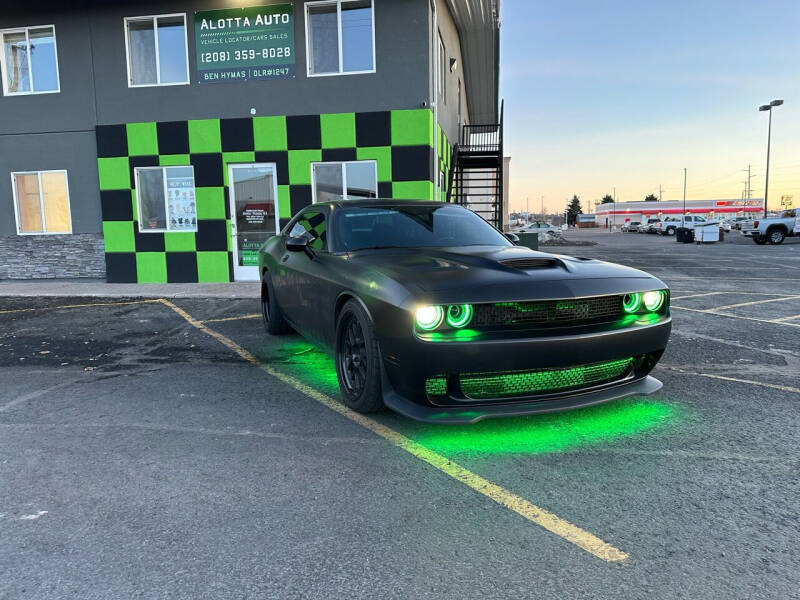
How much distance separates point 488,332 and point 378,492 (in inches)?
40.4

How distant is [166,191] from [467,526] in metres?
11.2

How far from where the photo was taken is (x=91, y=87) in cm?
1183

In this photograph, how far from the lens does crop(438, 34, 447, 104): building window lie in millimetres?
12641

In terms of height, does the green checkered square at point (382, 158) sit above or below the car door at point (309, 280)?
above

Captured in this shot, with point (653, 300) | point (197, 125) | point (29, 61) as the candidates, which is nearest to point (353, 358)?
point (653, 300)

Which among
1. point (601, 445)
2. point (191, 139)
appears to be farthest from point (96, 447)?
point (191, 139)

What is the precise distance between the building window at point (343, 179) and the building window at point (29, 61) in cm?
588

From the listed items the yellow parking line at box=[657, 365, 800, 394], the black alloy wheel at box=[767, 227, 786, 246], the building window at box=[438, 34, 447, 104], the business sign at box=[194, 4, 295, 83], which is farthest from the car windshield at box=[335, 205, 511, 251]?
the black alloy wheel at box=[767, 227, 786, 246]

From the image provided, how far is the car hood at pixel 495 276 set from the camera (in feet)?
10.4

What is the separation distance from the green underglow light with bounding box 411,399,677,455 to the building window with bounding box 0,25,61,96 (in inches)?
490

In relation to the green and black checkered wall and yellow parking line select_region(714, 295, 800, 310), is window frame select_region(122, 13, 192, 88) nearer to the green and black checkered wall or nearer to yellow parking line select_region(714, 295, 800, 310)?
the green and black checkered wall

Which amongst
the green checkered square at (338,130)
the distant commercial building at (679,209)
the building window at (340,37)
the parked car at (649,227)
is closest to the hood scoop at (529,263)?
the green checkered square at (338,130)

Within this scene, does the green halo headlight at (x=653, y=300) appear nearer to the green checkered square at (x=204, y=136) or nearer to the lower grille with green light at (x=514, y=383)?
the lower grille with green light at (x=514, y=383)

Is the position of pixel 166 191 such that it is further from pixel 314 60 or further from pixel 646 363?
pixel 646 363
